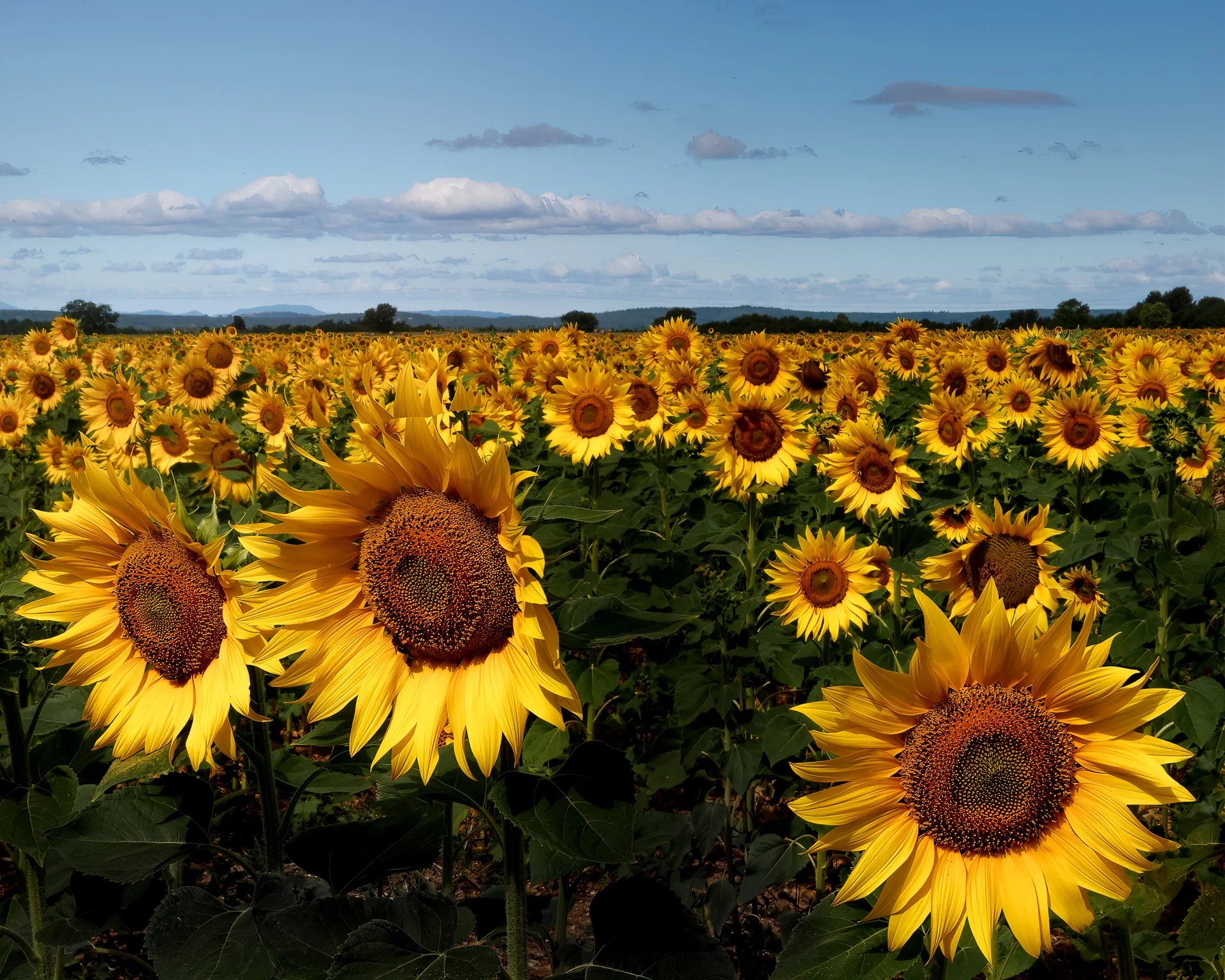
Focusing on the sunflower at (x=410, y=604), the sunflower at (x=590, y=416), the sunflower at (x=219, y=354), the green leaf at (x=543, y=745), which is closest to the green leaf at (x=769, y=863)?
the green leaf at (x=543, y=745)

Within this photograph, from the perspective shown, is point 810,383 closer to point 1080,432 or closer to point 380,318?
point 1080,432

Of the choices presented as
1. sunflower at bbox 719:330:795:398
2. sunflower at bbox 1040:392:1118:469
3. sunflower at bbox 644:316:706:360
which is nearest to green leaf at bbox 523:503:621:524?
sunflower at bbox 719:330:795:398

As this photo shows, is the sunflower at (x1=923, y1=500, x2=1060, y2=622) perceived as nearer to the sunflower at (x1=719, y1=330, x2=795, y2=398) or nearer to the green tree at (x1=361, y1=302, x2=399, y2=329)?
the sunflower at (x1=719, y1=330, x2=795, y2=398)

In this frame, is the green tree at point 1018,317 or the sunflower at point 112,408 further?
the green tree at point 1018,317

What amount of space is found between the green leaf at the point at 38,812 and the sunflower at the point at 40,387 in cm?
1063

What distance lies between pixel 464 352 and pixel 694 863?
22.3ft

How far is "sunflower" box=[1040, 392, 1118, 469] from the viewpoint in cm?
770

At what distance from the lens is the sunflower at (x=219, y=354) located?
10.2 metres

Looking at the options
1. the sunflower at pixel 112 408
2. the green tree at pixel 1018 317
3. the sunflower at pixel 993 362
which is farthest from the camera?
the green tree at pixel 1018 317

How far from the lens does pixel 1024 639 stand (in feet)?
6.08

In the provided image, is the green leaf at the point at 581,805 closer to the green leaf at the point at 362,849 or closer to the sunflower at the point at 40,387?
the green leaf at the point at 362,849

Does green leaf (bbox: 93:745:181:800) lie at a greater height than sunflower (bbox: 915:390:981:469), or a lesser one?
lesser

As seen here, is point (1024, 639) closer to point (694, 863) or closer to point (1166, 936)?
point (1166, 936)

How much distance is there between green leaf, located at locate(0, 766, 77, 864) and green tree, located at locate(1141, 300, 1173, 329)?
5321 cm
